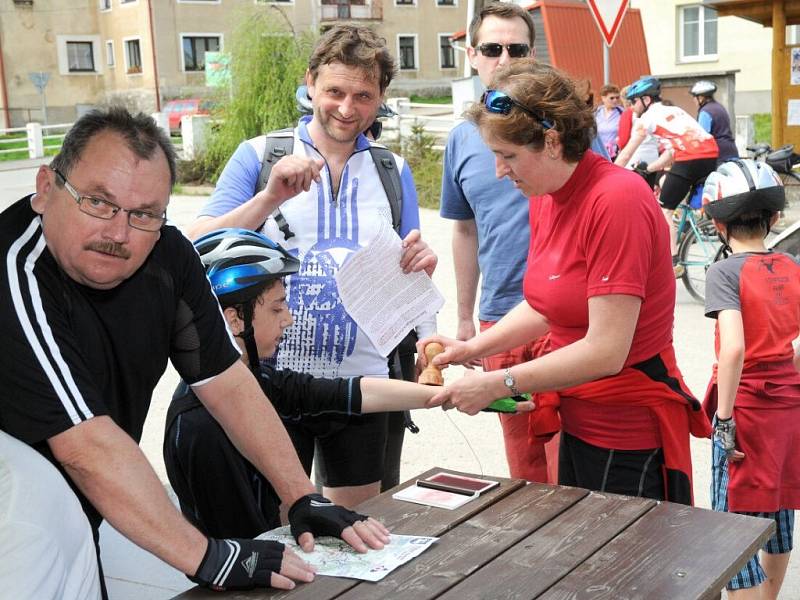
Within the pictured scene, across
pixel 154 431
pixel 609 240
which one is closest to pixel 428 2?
pixel 154 431

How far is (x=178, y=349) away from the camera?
248cm

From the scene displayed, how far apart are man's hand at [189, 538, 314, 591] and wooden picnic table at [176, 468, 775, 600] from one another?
0.03 meters

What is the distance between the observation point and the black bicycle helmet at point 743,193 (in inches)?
137

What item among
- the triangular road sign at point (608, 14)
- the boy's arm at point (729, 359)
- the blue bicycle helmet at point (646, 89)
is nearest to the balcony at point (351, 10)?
the blue bicycle helmet at point (646, 89)

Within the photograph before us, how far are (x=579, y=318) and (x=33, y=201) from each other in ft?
4.98

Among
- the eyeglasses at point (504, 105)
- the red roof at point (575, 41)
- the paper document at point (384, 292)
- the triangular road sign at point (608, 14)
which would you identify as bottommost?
the paper document at point (384, 292)

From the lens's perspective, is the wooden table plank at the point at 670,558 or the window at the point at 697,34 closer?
the wooden table plank at the point at 670,558

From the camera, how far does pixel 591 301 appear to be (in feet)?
9.07

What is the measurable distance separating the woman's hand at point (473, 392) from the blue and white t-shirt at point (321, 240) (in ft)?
1.74

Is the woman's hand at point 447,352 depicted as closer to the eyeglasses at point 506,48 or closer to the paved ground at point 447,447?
the eyeglasses at point 506,48

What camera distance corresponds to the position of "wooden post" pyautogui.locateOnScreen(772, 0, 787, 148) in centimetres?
1316

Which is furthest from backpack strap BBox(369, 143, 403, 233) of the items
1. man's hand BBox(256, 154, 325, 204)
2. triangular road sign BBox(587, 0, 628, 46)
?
triangular road sign BBox(587, 0, 628, 46)

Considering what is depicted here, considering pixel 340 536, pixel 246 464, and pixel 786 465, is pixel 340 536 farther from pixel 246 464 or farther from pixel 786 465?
pixel 786 465

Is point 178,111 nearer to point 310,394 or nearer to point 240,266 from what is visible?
point 310,394
